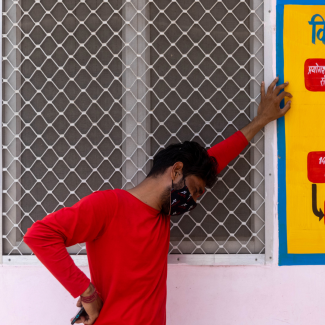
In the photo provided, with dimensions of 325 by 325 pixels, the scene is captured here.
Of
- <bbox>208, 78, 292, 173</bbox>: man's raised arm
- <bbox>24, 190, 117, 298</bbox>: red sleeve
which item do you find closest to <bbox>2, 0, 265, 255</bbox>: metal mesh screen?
<bbox>208, 78, 292, 173</bbox>: man's raised arm

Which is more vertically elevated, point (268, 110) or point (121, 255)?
point (268, 110)

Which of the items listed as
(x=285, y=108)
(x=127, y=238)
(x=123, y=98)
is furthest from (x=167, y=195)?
(x=285, y=108)

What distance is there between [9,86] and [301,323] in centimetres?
177

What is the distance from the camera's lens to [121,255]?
34.9 inches

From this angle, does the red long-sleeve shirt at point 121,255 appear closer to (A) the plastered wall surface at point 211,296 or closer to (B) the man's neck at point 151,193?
(B) the man's neck at point 151,193

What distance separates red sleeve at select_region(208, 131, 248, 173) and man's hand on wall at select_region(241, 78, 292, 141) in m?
0.05

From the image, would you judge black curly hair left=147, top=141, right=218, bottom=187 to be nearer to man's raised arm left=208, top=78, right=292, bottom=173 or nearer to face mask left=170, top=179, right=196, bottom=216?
face mask left=170, top=179, right=196, bottom=216

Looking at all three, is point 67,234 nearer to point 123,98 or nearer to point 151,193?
point 151,193

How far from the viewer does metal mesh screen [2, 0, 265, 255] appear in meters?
1.25

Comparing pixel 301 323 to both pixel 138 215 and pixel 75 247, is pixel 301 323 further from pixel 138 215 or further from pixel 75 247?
pixel 75 247

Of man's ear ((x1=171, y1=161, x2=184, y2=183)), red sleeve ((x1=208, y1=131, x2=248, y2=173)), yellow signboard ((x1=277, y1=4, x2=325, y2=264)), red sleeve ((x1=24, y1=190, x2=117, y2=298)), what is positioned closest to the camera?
red sleeve ((x1=24, y1=190, x2=117, y2=298))

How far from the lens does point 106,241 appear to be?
0.89 meters

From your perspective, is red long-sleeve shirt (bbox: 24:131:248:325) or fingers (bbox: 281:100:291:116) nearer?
red long-sleeve shirt (bbox: 24:131:248:325)

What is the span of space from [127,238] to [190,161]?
0.34 m
